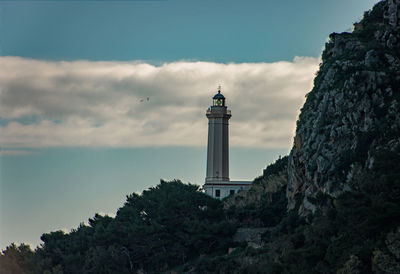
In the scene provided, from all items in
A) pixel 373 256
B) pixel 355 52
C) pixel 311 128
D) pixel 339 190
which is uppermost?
pixel 355 52

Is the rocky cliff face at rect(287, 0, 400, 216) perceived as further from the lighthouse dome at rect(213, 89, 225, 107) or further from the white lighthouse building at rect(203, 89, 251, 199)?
the lighthouse dome at rect(213, 89, 225, 107)

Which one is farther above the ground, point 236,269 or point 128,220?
point 128,220

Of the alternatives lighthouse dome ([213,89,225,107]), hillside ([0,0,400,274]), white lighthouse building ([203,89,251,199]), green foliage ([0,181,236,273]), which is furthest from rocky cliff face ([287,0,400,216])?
lighthouse dome ([213,89,225,107])

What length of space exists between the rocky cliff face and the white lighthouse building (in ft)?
93.7

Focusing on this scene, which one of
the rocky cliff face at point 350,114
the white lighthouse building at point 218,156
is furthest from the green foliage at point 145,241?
the white lighthouse building at point 218,156

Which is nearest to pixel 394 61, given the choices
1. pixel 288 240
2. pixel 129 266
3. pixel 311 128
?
pixel 311 128

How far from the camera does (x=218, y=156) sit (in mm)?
96125

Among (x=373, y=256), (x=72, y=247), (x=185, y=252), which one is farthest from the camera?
(x=72, y=247)

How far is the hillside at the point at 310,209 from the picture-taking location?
46.1 metres

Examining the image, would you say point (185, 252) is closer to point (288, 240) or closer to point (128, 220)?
point (128, 220)

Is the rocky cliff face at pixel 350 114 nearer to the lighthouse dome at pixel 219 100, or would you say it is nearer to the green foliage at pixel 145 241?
the green foliage at pixel 145 241

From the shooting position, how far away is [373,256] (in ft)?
139

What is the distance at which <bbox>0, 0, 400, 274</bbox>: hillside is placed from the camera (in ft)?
151

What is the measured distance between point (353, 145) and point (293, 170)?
29.8 ft
